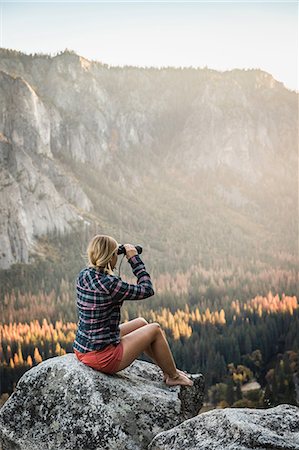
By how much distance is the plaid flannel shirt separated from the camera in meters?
6.20

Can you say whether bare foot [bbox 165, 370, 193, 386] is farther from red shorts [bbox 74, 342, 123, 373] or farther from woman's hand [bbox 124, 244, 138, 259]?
woman's hand [bbox 124, 244, 138, 259]

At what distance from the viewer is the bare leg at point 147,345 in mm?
6434

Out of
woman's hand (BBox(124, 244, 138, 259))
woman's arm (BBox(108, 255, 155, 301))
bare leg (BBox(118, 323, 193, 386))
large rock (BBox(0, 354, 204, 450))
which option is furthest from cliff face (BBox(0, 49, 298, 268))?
woman's arm (BBox(108, 255, 155, 301))

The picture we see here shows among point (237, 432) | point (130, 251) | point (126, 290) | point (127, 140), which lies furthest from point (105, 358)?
point (127, 140)

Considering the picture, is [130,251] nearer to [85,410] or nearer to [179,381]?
[179,381]

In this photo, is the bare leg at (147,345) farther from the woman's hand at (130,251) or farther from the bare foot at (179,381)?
the woman's hand at (130,251)

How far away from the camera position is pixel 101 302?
6234 mm

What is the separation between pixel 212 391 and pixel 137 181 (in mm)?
13207

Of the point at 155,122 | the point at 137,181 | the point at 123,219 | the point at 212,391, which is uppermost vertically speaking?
the point at 155,122

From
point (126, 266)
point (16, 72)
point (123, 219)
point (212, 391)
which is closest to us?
point (212, 391)

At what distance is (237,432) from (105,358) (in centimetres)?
206

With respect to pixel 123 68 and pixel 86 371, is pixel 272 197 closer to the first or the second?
pixel 123 68

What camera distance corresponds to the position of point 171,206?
3231 cm

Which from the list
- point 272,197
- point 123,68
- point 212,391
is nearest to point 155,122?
point 123,68
